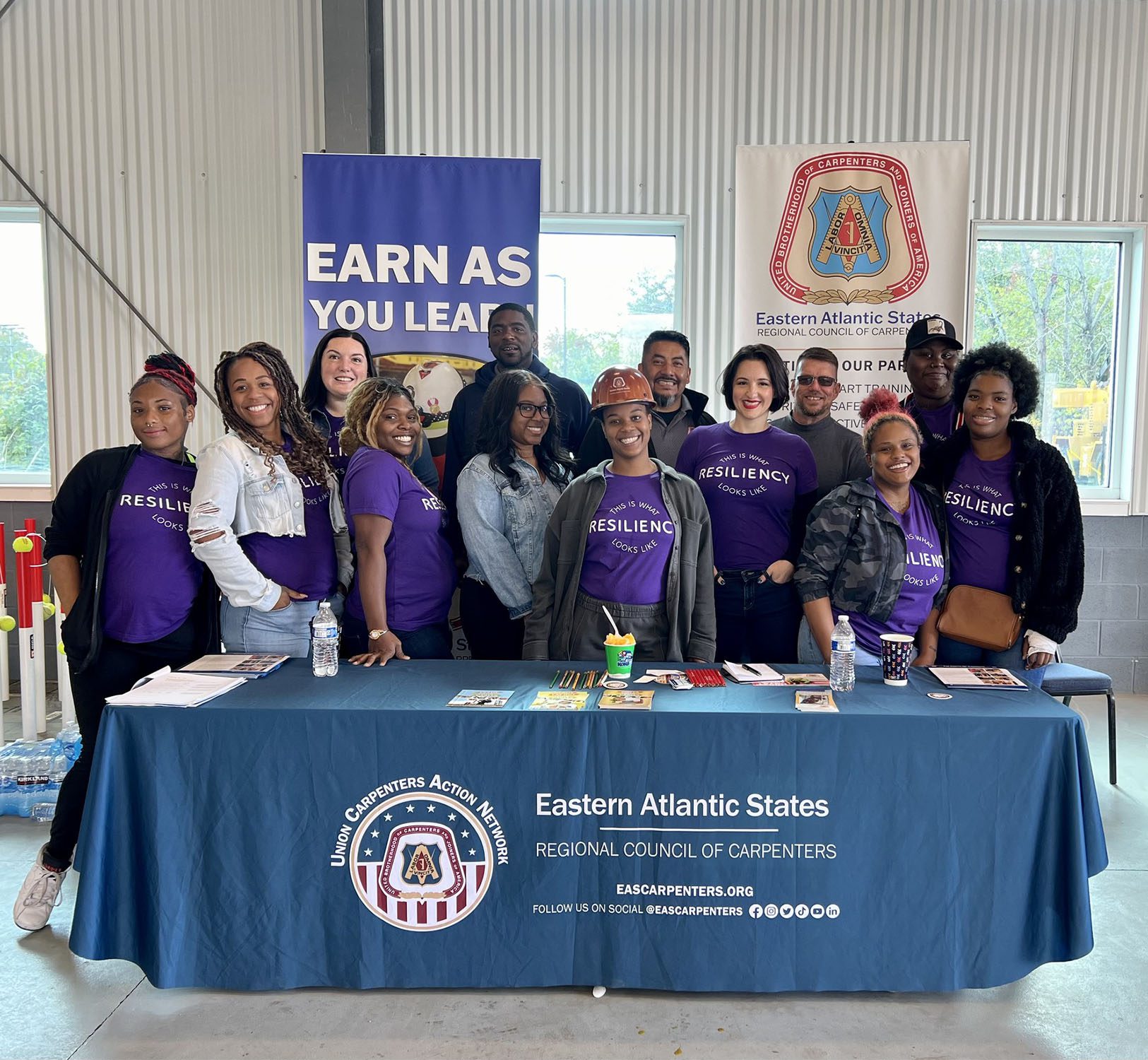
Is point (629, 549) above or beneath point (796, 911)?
above

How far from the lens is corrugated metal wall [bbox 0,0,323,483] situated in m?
4.88

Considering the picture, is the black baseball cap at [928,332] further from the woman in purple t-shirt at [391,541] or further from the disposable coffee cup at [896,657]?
the woman in purple t-shirt at [391,541]

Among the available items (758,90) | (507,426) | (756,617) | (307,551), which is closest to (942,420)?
(756,617)

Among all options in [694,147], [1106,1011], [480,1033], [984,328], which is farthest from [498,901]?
[984,328]

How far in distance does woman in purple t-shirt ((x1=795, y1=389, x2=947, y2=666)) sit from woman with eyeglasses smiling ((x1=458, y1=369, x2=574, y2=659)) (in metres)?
0.83

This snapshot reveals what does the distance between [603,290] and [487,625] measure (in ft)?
9.65

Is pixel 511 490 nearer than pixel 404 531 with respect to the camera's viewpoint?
No

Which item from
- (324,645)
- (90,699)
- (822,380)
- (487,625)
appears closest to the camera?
(324,645)

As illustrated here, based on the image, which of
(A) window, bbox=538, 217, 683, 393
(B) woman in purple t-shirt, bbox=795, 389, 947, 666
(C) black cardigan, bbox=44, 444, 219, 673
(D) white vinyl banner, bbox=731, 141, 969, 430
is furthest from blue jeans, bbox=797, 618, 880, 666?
(A) window, bbox=538, 217, 683, 393

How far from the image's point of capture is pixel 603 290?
17.1 ft

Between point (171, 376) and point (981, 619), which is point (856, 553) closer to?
point (981, 619)

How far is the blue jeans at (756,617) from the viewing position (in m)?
2.71

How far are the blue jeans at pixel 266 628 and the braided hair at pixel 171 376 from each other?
600 mm

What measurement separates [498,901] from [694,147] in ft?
14.2
